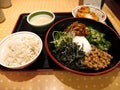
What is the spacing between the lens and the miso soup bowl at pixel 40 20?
33.4 inches

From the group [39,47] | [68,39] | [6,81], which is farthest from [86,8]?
[6,81]

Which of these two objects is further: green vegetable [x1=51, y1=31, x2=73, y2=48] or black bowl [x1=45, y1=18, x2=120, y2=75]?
green vegetable [x1=51, y1=31, x2=73, y2=48]

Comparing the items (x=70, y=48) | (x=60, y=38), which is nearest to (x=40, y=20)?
Answer: (x=60, y=38)

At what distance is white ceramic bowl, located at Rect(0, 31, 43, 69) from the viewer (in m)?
0.66

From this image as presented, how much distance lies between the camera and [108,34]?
2.56 ft

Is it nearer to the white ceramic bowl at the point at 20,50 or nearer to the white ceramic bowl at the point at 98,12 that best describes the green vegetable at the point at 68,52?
the white ceramic bowl at the point at 20,50

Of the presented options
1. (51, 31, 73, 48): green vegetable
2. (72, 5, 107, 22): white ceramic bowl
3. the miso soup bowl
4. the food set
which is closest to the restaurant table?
the food set

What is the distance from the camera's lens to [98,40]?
0.75 m

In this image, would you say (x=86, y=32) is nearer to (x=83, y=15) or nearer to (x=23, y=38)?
(x=83, y=15)

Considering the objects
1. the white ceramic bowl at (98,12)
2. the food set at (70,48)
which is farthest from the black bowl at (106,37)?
the white ceramic bowl at (98,12)

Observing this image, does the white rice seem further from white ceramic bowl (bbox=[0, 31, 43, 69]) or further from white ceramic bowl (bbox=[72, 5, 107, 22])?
white ceramic bowl (bbox=[72, 5, 107, 22])

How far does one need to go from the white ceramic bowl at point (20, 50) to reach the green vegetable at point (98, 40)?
29cm

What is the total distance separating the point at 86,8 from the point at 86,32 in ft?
1.02

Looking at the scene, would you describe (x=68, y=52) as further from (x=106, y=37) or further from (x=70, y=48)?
(x=106, y=37)
